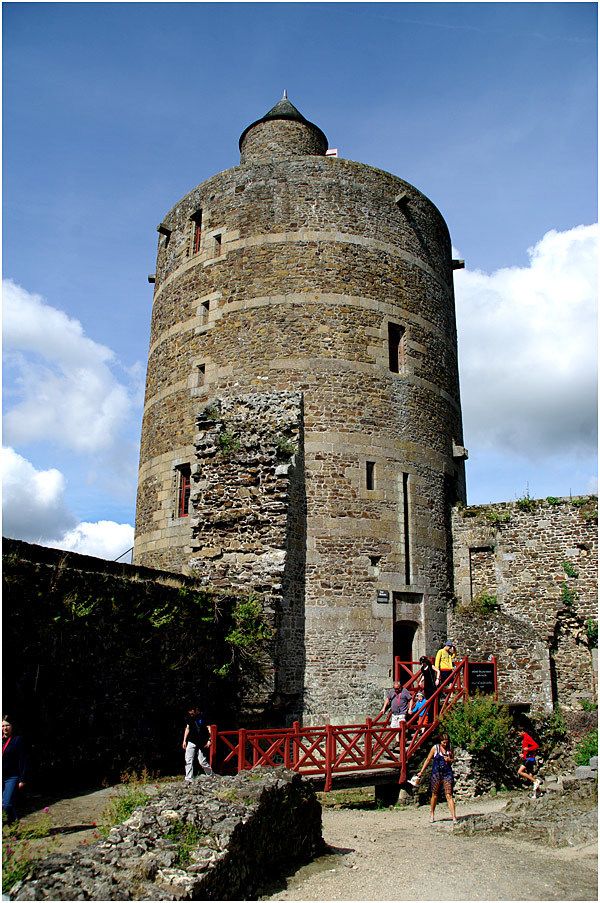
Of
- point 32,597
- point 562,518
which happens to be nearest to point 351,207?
point 562,518

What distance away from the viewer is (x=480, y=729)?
12312 millimetres

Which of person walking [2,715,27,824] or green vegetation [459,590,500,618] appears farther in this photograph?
green vegetation [459,590,500,618]

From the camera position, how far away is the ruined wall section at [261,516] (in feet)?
43.3

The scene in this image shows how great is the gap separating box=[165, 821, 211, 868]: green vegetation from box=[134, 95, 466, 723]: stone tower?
263 inches

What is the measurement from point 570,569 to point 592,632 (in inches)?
55.7

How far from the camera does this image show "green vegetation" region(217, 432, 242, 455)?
46.4 feet

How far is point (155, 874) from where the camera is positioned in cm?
554

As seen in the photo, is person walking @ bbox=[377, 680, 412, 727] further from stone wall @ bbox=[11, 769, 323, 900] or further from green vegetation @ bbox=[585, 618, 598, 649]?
green vegetation @ bbox=[585, 618, 598, 649]

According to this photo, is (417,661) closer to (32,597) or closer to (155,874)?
(32,597)

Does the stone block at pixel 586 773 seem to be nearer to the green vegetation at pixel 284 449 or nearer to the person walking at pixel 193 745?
the person walking at pixel 193 745

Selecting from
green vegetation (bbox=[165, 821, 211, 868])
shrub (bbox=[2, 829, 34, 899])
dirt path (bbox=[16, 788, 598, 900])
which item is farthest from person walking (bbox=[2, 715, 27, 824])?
green vegetation (bbox=[165, 821, 211, 868])

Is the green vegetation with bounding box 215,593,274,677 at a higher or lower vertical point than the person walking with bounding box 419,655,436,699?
higher

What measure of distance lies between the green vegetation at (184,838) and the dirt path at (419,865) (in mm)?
913

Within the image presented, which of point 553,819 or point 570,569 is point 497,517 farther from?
point 553,819
